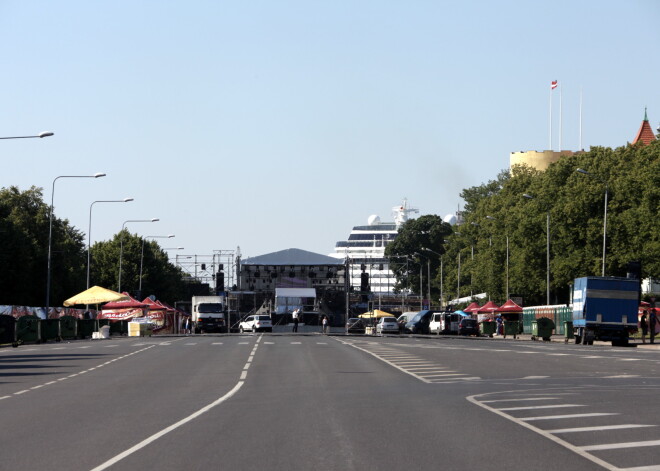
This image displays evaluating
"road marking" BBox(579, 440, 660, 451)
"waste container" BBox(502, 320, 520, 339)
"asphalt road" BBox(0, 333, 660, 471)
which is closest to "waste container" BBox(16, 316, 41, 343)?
"asphalt road" BBox(0, 333, 660, 471)

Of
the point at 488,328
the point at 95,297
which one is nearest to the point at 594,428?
the point at 95,297

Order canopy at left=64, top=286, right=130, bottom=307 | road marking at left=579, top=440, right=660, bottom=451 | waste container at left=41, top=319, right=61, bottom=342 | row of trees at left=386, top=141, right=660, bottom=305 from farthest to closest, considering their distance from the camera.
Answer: row of trees at left=386, top=141, right=660, bottom=305 < canopy at left=64, top=286, right=130, bottom=307 < waste container at left=41, top=319, right=61, bottom=342 < road marking at left=579, top=440, right=660, bottom=451

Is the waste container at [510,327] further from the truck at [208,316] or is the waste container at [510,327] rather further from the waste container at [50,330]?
the waste container at [50,330]

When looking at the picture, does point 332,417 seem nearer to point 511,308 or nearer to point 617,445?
point 617,445

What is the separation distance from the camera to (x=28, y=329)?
56.4m

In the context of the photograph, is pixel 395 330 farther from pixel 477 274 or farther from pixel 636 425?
pixel 636 425

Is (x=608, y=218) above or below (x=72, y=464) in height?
above

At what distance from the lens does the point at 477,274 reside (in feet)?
376

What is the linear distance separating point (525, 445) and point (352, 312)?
153379 millimetres

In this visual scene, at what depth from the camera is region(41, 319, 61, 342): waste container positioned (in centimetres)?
5905

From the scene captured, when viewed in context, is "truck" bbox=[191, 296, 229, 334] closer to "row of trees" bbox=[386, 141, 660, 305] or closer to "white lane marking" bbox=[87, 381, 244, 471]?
"row of trees" bbox=[386, 141, 660, 305]

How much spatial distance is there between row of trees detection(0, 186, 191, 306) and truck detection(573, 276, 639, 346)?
48.6m

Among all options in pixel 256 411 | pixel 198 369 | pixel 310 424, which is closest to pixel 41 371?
pixel 198 369

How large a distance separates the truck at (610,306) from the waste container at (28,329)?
27.9 metres
